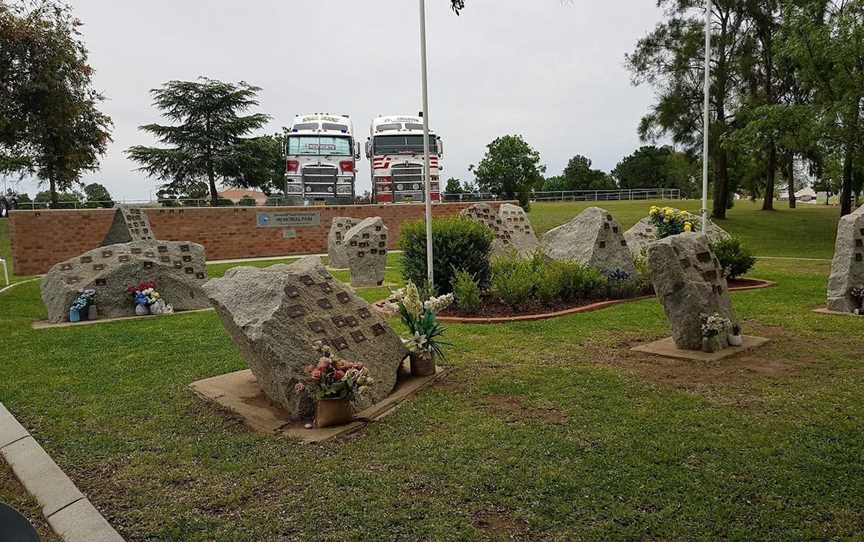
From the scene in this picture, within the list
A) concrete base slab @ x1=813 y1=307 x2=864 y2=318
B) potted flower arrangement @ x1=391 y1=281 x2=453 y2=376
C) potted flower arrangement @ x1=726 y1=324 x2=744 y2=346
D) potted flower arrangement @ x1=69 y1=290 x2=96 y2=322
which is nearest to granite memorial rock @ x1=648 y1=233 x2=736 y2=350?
potted flower arrangement @ x1=726 y1=324 x2=744 y2=346

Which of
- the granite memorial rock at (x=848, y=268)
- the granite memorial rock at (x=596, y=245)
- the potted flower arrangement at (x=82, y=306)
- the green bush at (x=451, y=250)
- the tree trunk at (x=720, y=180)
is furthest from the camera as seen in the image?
the tree trunk at (x=720, y=180)

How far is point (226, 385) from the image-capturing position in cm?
586

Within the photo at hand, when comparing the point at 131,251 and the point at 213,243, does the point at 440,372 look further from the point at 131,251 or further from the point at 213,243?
the point at 213,243

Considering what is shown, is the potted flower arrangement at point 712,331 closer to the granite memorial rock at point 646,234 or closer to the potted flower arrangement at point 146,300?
the granite memorial rock at point 646,234

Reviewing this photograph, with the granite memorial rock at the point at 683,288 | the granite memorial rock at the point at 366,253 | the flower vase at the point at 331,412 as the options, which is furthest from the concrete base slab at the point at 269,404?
the granite memorial rock at the point at 366,253

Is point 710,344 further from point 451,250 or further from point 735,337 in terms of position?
point 451,250

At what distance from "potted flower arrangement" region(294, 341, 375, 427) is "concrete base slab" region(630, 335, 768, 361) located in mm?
3473

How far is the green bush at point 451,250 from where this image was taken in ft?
34.1

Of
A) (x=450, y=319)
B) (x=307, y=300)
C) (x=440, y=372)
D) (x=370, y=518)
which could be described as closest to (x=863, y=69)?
→ (x=450, y=319)

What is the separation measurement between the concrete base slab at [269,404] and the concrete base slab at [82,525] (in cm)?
135

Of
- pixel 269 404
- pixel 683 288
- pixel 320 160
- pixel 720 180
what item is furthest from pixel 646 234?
pixel 720 180

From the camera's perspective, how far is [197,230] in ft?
72.3

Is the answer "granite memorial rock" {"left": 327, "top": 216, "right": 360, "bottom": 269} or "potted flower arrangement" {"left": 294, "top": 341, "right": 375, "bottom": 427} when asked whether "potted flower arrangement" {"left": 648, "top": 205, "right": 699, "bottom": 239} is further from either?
"potted flower arrangement" {"left": 294, "top": 341, "right": 375, "bottom": 427}

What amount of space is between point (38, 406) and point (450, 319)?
16.9 ft
